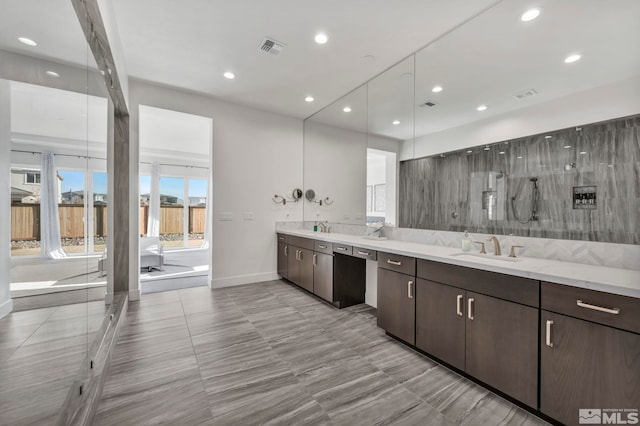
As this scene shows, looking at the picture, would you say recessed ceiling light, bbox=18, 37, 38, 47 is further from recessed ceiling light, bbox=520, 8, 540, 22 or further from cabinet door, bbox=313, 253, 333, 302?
recessed ceiling light, bbox=520, 8, 540, 22

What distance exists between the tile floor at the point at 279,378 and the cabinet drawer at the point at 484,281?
2.28 feet

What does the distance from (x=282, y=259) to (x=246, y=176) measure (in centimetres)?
153

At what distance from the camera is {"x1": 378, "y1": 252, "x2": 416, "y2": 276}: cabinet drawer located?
7.70 feet

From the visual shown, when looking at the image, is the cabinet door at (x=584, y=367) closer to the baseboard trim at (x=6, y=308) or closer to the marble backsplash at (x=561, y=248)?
the marble backsplash at (x=561, y=248)

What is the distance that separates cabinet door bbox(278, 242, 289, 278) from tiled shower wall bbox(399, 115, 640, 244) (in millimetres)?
2363

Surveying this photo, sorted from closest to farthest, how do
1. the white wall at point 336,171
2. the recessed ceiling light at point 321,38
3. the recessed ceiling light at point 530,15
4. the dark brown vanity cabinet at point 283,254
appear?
the recessed ceiling light at point 530,15, the recessed ceiling light at point 321,38, the white wall at point 336,171, the dark brown vanity cabinet at point 283,254

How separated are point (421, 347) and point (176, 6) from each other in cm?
359

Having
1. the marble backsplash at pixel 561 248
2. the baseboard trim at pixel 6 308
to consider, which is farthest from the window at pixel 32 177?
the marble backsplash at pixel 561 248

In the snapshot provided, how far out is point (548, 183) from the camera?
202 cm

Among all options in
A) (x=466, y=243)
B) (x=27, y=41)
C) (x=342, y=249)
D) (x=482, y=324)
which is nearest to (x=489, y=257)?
(x=466, y=243)

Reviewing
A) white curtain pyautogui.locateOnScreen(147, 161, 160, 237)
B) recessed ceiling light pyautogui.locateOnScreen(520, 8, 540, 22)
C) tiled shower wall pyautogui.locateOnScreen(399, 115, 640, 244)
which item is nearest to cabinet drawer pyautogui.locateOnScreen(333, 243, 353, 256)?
tiled shower wall pyautogui.locateOnScreen(399, 115, 640, 244)

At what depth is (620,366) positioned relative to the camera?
1.29m

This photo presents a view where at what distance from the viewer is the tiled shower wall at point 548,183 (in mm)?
1694

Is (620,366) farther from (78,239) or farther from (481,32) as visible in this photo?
(78,239)
